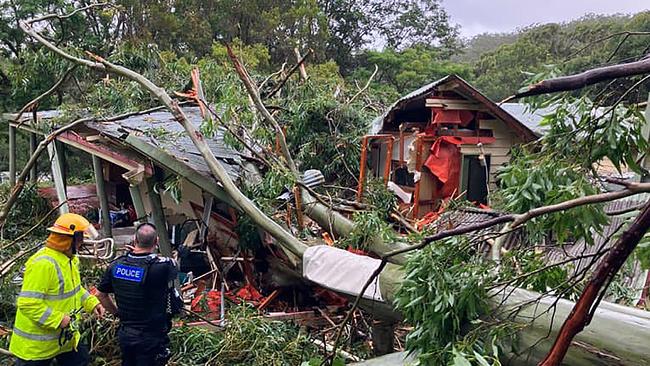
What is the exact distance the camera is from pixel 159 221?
6.17m

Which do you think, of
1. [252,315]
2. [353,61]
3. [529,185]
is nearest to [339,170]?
[252,315]

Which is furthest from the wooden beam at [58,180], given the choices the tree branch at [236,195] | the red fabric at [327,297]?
the red fabric at [327,297]

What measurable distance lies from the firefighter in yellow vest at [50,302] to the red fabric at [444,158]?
6.25m

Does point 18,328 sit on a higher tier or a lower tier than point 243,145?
lower

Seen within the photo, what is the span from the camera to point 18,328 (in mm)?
3740

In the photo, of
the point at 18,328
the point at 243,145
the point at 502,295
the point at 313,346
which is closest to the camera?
the point at 502,295

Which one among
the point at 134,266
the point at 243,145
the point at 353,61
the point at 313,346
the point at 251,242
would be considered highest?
the point at 353,61

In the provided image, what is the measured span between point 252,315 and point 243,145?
2.41 meters

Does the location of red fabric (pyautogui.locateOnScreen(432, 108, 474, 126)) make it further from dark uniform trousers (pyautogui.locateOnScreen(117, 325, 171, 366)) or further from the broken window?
dark uniform trousers (pyautogui.locateOnScreen(117, 325, 171, 366))

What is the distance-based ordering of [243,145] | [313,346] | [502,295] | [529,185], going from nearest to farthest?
[529,185], [502,295], [313,346], [243,145]

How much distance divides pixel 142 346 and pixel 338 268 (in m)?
1.90

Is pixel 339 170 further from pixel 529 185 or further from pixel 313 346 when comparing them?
pixel 529 185

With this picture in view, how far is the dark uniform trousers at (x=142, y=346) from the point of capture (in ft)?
13.0

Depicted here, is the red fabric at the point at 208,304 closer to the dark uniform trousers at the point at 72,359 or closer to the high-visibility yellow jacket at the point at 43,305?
the dark uniform trousers at the point at 72,359
